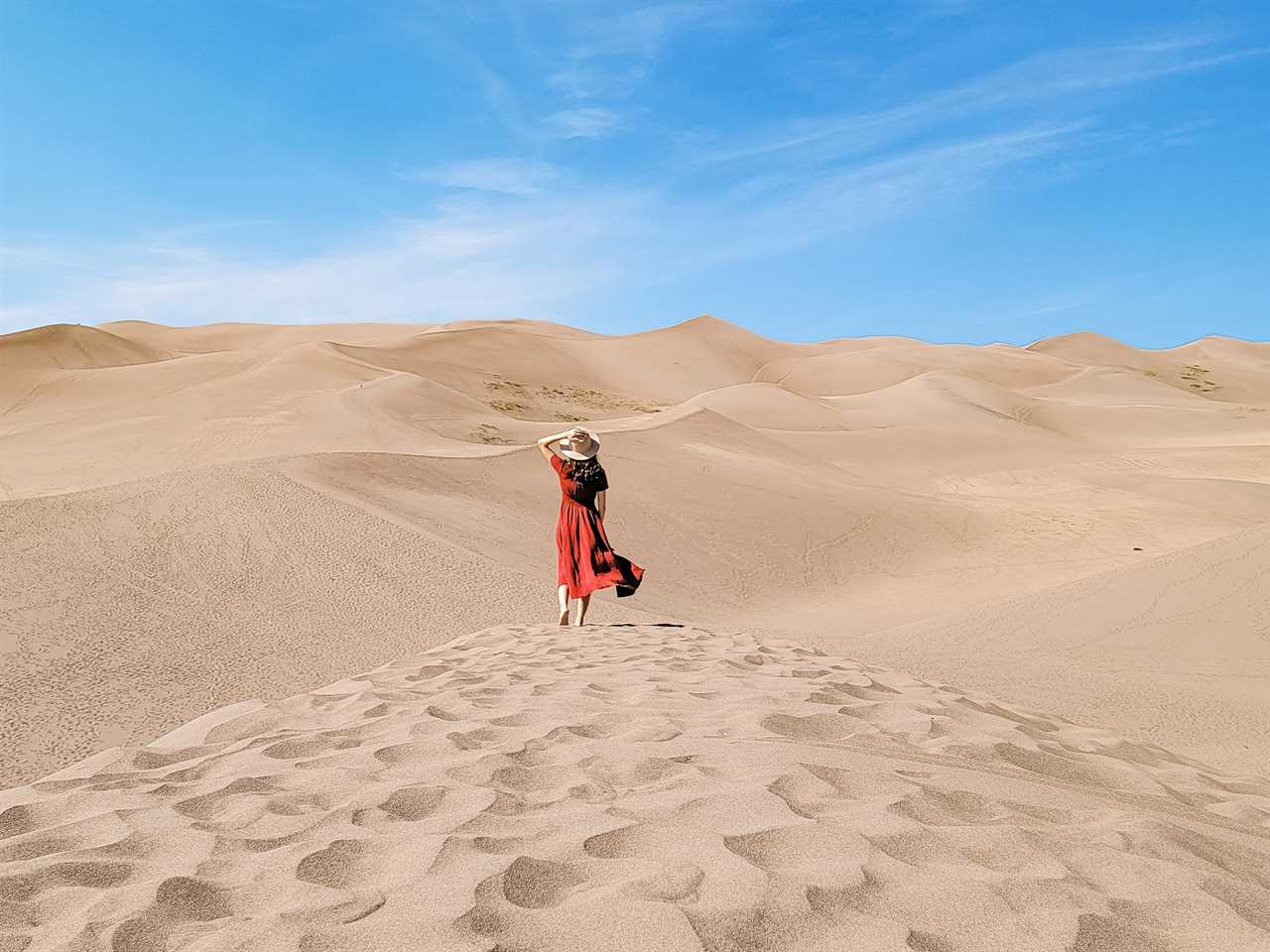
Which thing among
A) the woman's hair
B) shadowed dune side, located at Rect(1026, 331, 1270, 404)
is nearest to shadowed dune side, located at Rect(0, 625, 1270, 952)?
the woman's hair

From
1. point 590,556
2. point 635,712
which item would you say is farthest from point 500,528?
point 635,712

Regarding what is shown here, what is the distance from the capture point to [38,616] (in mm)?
7449

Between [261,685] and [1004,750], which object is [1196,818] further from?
[261,685]

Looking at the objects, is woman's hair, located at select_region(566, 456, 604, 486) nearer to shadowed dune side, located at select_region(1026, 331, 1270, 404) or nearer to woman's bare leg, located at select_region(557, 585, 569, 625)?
woman's bare leg, located at select_region(557, 585, 569, 625)

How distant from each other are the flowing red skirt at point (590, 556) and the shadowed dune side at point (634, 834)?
3.04 meters

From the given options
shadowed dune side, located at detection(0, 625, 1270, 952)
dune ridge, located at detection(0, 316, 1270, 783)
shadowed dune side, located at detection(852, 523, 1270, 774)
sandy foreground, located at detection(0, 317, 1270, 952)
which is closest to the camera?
shadowed dune side, located at detection(0, 625, 1270, 952)

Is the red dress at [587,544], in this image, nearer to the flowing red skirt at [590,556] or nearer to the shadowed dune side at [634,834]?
the flowing red skirt at [590,556]

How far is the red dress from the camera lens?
7.60m

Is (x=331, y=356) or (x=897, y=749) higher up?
(x=331, y=356)

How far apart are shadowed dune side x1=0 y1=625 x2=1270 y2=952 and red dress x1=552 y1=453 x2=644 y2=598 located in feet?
10.0

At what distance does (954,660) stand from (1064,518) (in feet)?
35.5

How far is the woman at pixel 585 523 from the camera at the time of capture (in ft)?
24.9

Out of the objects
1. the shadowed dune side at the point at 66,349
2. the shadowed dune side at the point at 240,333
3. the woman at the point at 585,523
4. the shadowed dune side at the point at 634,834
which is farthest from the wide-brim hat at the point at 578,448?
the shadowed dune side at the point at 240,333

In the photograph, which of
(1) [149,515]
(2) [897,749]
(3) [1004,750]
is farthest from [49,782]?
(1) [149,515]
